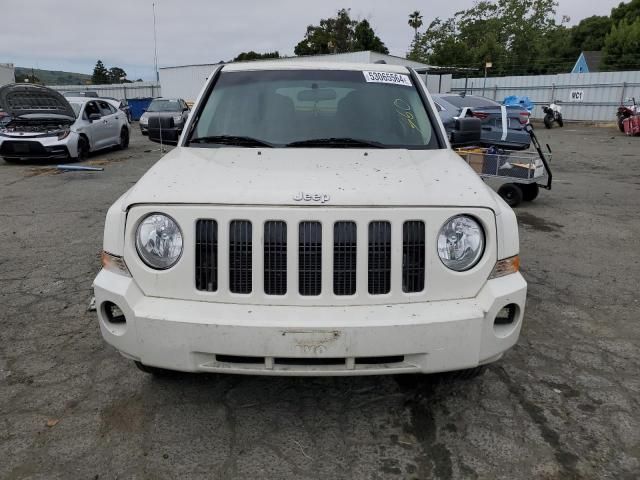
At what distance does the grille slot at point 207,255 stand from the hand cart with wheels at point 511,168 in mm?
5891

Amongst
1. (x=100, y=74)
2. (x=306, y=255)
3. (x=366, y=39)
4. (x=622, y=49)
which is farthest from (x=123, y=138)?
(x=100, y=74)

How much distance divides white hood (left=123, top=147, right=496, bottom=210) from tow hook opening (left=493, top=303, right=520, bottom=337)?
49 cm

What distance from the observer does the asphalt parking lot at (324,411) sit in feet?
7.89

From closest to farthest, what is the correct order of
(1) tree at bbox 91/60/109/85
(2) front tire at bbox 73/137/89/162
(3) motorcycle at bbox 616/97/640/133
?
(2) front tire at bbox 73/137/89/162 < (3) motorcycle at bbox 616/97/640/133 < (1) tree at bbox 91/60/109/85

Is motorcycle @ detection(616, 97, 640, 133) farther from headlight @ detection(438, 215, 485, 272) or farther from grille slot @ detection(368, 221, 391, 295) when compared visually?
grille slot @ detection(368, 221, 391, 295)

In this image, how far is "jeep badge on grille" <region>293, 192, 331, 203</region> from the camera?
234 cm

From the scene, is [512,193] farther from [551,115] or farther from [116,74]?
[116,74]

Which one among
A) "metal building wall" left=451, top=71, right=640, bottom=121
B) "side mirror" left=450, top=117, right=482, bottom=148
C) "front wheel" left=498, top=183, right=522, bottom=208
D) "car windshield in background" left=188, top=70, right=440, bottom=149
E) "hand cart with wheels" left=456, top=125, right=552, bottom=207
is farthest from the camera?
"metal building wall" left=451, top=71, right=640, bottom=121

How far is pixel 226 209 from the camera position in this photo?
233 centimetres

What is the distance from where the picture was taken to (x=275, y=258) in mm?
2340

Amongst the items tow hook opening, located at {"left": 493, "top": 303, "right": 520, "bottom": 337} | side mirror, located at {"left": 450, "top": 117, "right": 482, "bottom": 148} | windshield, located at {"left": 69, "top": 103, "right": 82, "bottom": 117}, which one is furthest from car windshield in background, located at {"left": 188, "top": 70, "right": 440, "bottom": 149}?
windshield, located at {"left": 69, "top": 103, "right": 82, "bottom": 117}

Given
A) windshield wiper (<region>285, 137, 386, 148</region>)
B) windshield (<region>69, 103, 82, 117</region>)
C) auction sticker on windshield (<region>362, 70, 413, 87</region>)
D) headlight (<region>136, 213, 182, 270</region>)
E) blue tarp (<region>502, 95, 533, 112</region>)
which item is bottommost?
headlight (<region>136, 213, 182, 270</region>)

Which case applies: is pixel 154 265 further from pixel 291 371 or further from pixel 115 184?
pixel 115 184

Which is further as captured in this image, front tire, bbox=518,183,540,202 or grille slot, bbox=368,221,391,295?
front tire, bbox=518,183,540,202
